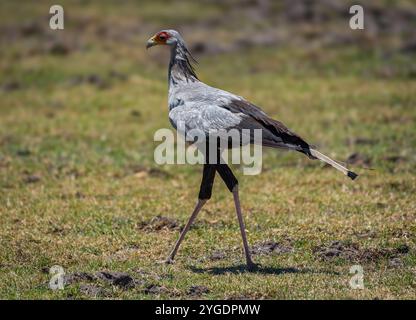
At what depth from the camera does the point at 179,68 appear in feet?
29.3

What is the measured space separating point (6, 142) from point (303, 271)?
336 inches

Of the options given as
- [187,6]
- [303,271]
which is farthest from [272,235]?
[187,6]

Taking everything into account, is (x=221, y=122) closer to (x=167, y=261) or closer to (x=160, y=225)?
(x=167, y=261)

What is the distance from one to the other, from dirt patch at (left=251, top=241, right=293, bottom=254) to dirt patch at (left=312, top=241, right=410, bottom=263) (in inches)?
12.7

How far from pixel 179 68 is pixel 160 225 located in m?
1.97

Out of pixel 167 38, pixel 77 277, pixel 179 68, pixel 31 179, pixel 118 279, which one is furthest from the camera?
pixel 31 179

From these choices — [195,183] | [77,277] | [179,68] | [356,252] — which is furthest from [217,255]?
[195,183]

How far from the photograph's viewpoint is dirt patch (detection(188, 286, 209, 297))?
708 cm

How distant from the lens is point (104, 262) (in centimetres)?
817

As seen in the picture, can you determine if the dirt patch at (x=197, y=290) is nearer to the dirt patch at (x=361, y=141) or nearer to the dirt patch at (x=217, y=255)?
the dirt patch at (x=217, y=255)

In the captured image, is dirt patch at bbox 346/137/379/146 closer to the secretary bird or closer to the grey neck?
the grey neck

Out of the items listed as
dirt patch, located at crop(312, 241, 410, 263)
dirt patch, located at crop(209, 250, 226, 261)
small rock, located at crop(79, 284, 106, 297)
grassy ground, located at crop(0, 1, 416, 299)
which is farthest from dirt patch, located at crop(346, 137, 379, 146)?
small rock, located at crop(79, 284, 106, 297)

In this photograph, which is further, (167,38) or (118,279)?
(167,38)

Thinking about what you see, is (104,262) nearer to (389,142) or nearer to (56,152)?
(56,152)
